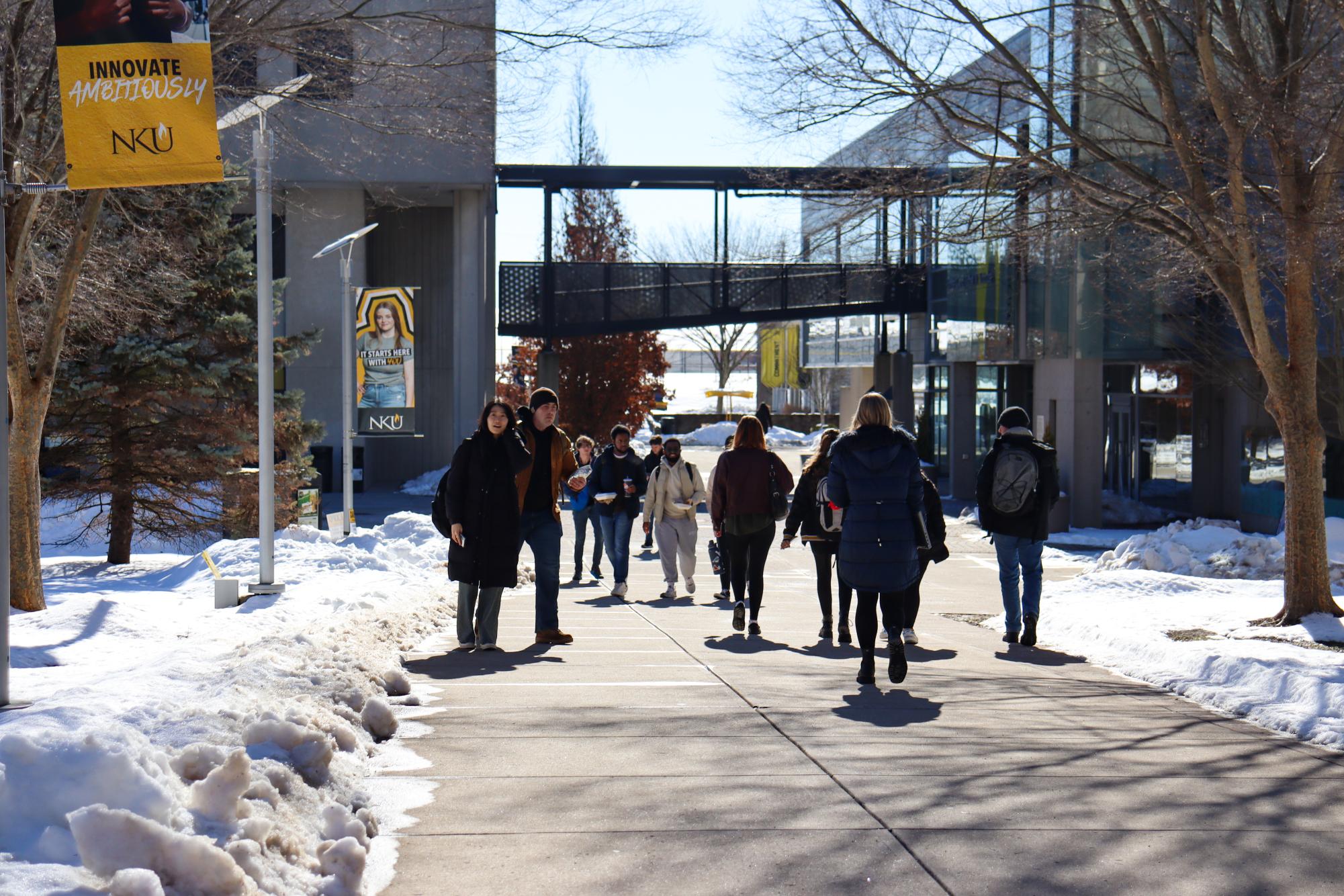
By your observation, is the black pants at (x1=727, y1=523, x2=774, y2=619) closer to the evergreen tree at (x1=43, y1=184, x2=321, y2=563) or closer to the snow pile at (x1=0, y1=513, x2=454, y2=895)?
the snow pile at (x1=0, y1=513, x2=454, y2=895)

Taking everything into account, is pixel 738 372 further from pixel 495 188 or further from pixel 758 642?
pixel 758 642

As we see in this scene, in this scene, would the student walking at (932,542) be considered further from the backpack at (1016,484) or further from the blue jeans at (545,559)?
the blue jeans at (545,559)

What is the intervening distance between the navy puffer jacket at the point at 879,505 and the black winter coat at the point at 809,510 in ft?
7.54

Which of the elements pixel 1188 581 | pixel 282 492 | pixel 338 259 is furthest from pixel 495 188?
pixel 1188 581

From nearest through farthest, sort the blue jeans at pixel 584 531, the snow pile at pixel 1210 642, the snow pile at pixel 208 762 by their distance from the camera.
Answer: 1. the snow pile at pixel 208 762
2. the snow pile at pixel 1210 642
3. the blue jeans at pixel 584 531

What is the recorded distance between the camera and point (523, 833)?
196 inches

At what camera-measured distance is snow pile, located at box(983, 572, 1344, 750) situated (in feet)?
25.7

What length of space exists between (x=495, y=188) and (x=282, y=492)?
16.1 metres

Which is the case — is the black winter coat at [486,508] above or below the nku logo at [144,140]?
below

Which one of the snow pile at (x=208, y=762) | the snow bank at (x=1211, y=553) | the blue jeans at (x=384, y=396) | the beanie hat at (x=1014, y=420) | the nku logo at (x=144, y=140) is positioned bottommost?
the snow bank at (x=1211, y=553)

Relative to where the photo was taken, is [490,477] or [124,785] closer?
[124,785]

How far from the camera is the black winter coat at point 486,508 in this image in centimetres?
929

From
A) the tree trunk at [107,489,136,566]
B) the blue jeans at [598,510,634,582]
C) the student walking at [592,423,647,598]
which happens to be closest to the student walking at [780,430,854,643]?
the blue jeans at [598,510,634,582]

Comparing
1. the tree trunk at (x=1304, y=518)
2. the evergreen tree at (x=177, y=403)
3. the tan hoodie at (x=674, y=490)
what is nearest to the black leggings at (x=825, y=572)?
the tan hoodie at (x=674, y=490)
